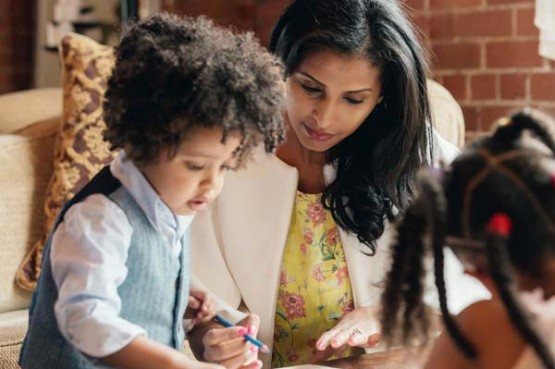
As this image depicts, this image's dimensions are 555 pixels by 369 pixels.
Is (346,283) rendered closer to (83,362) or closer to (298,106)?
(298,106)

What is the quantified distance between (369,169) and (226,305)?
1.27ft

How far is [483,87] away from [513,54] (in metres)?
0.15

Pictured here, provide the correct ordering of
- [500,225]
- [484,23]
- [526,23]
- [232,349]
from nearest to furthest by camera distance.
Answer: [500,225] → [232,349] → [526,23] → [484,23]

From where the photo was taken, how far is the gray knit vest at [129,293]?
1.12 meters

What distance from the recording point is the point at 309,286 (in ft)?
5.79

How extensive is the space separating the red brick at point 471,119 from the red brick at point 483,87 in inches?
1.5

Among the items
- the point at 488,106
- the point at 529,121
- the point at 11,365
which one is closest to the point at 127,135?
the point at 529,121

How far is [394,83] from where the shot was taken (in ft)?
5.71

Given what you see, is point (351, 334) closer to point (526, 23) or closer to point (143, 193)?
point (143, 193)

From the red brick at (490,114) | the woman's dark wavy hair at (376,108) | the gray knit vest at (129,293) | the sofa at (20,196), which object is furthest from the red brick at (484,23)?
the gray knit vest at (129,293)

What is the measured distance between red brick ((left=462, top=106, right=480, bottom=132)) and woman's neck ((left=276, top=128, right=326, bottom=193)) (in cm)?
112

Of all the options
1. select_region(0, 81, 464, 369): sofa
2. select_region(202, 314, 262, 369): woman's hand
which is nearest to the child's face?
select_region(202, 314, 262, 369): woman's hand

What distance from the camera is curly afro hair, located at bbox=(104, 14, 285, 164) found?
1103 mm

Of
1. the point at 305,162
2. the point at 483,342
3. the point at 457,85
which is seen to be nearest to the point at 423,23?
the point at 457,85
